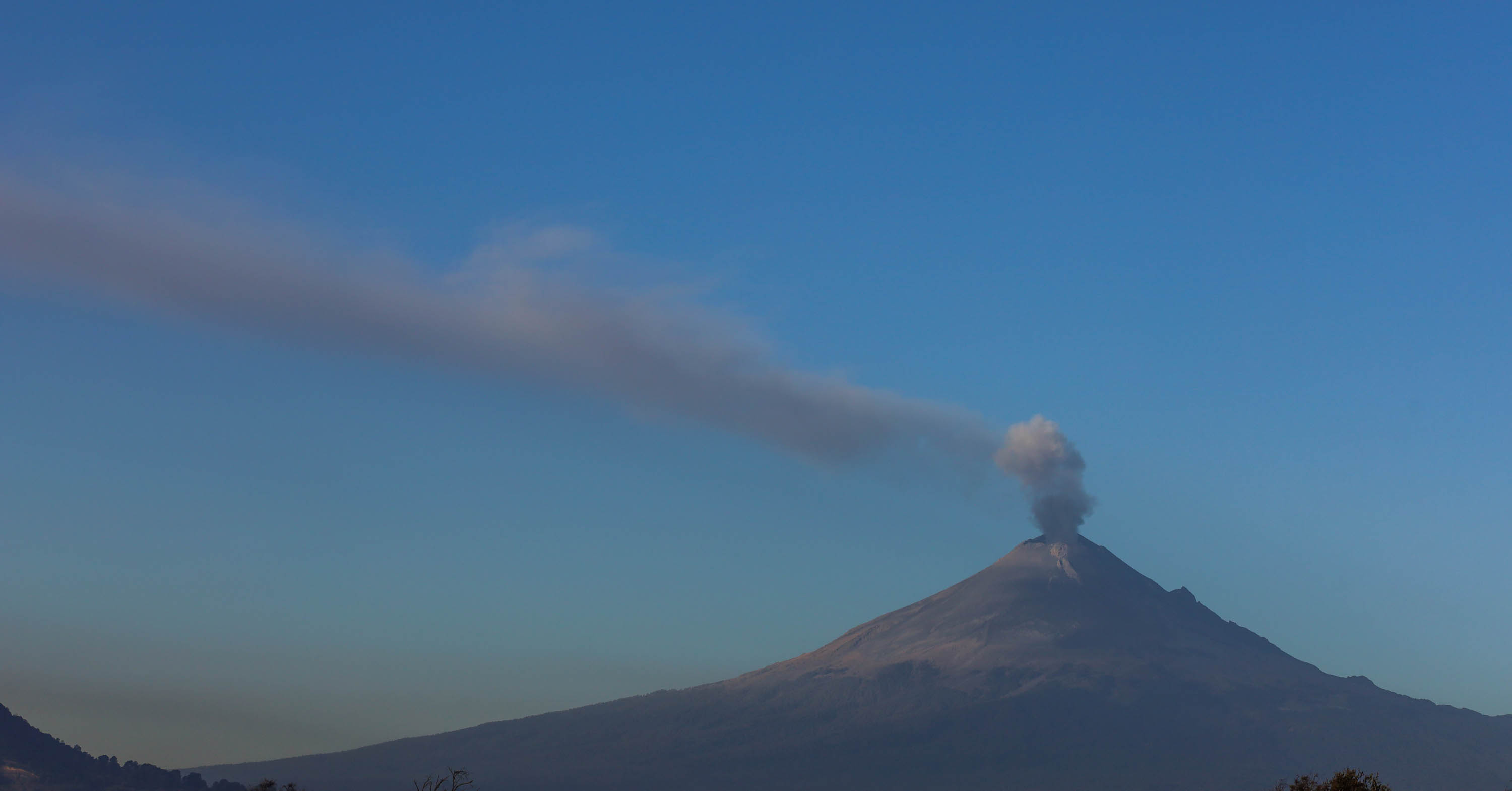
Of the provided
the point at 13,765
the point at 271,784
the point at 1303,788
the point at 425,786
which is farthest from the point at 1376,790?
the point at 13,765

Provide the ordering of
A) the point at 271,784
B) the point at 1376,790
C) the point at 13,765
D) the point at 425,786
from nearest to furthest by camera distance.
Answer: the point at 1376,790 → the point at 425,786 → the point at 271,784 → the point at 13,765

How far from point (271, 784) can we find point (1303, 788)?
158ft

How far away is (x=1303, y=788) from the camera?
50375mm

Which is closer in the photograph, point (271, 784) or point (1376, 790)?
point (1376, 790)

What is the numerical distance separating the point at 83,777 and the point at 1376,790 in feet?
647

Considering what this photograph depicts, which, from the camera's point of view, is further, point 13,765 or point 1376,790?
point 13,765

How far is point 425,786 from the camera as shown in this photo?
206ft

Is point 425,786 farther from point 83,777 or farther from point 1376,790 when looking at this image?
point 83,777

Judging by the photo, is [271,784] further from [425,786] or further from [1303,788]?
[1303,788]

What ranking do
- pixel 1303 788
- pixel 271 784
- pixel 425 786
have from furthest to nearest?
pixel 271 784, pixel 425 786, pixel 1303 788

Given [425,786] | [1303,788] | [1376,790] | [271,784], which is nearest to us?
[1376,790]

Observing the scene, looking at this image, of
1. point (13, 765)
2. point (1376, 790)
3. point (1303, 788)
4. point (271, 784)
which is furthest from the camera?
point (13, 765)

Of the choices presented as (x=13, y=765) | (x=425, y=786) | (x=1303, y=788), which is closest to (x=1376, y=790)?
(x=1303, y=788)

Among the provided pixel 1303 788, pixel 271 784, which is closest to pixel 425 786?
pixel 271 784
